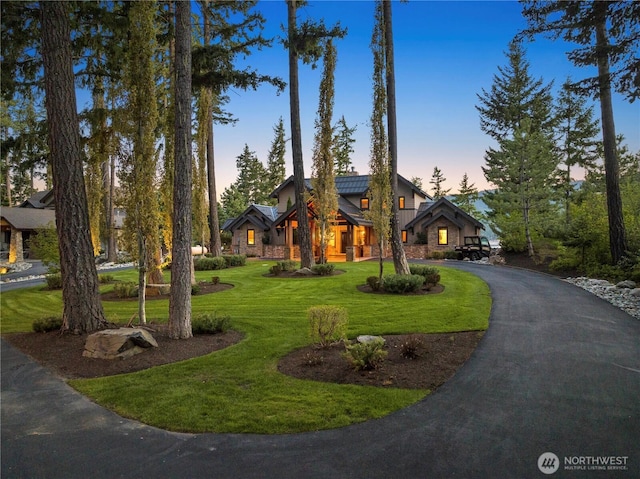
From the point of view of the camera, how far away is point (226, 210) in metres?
50.5

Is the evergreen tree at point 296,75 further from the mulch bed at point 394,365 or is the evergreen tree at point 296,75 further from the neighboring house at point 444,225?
the neighboring house at point 444,225

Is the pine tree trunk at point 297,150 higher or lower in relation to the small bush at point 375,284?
higher

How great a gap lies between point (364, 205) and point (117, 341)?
27340mm

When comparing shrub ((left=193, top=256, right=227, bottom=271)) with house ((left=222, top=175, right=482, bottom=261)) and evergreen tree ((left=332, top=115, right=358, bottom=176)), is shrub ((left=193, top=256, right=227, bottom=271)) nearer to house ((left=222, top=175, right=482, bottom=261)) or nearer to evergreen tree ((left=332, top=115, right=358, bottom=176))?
house ((left=222, top=175, right=482, bottom=261))

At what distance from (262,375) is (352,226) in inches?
949

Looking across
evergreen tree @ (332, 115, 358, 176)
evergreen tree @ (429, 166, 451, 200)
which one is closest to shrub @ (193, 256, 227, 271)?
evergreen tree @ (332, 115, 358, 176)

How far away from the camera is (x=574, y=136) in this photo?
35.0 m

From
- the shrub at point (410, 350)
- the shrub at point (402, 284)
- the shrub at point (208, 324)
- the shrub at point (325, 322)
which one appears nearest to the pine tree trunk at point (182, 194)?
the shrub at point (208, 324)

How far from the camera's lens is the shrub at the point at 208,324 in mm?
8273

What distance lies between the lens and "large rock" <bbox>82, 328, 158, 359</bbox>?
679cm

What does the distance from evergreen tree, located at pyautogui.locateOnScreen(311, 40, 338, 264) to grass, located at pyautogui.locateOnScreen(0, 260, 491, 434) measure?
7.78 m

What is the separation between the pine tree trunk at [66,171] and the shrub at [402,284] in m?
8.96

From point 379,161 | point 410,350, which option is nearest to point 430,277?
point 379,161

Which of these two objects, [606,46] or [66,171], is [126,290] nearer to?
[66,171]
